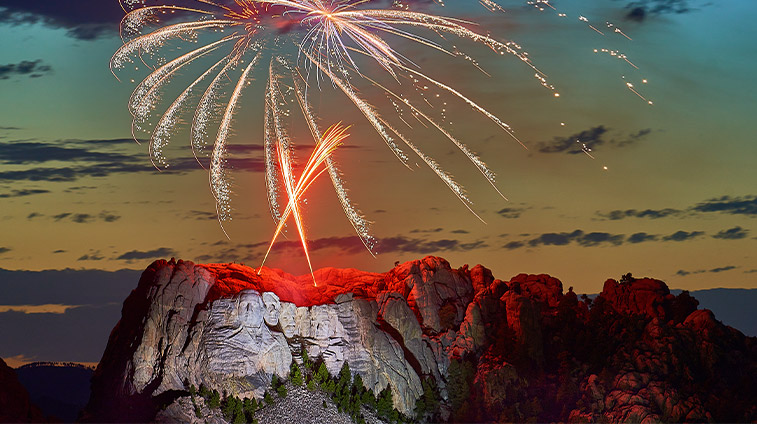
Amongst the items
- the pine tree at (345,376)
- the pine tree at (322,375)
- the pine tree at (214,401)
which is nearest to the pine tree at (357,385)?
the pine tree at (345,376)

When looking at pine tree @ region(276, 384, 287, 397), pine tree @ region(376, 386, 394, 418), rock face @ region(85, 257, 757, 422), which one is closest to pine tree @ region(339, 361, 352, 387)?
rock face @ region(85, 257, 757, 422)

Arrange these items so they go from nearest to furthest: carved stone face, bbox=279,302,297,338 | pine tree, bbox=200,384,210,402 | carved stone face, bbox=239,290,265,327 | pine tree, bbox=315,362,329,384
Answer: pine tree, bbox=200,384,210,402, carved stone face, bbox=239,290,265,327, pine tree, bbox=315,362,329,384, carved stone face, bbox=279,302,297,338

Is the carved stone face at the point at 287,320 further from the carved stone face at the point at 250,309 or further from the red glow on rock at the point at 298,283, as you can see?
the red glow on rock at the point at 298,283

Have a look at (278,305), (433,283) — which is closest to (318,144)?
(278,305)

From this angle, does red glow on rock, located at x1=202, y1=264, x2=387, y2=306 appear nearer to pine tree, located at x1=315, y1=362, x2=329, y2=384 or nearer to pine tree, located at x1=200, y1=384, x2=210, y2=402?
pine tree, located at x1=315, y1=362, x2=329, y2=384

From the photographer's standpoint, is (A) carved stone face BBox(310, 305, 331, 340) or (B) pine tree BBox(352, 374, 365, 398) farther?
(A) carved stone face BBox(310, 305, 331, 340)
